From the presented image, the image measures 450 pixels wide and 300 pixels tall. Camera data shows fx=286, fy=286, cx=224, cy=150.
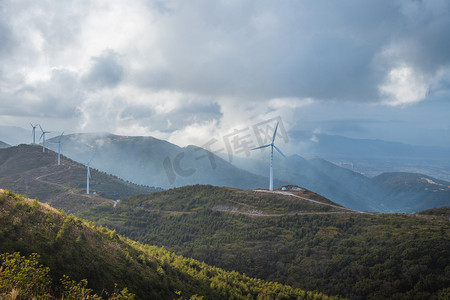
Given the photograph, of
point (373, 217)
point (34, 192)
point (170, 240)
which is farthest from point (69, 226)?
point (34, 192)

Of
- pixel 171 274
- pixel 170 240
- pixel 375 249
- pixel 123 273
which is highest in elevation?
pixel 123 273

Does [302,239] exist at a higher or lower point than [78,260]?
lower

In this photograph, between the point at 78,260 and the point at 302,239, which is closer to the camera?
the point at 78,260

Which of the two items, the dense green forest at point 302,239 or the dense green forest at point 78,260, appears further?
the dense green forest at point 302,239

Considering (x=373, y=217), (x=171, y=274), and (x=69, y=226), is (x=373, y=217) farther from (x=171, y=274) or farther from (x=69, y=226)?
(x=69, y=226)

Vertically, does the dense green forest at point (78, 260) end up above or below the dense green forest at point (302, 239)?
above

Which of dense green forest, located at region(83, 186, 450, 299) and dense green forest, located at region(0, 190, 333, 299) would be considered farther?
dense green forest, located at region(83, 186, 450, 299)

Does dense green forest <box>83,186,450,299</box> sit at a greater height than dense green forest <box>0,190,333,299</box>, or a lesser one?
lesser

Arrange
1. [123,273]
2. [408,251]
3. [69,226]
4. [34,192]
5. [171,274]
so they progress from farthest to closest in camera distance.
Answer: [34,192] → [408,251] → [171,274] → [69,226] → [123,273]
